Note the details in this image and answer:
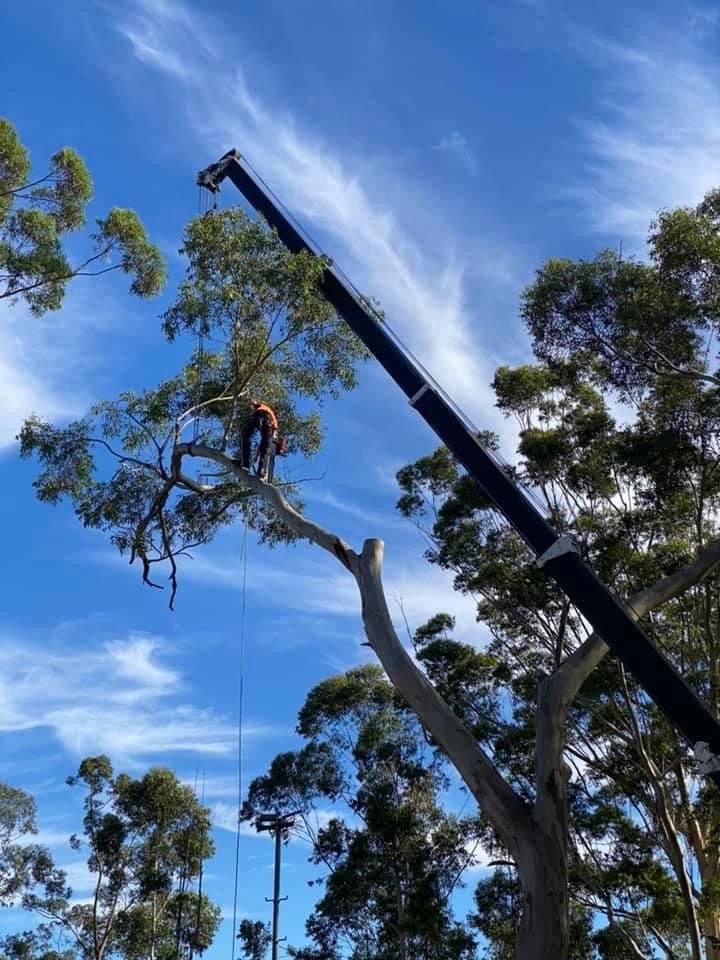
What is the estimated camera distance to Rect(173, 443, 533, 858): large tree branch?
6266 millimetres

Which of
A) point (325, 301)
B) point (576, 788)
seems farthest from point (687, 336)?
point (576, 788)

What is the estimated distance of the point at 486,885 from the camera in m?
19.0

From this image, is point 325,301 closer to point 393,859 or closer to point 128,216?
point 128,216

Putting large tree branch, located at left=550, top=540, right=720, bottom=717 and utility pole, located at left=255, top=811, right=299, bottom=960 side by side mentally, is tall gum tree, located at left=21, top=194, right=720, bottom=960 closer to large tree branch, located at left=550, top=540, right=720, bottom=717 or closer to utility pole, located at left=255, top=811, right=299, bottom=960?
large tree branch, located at left=550, top=540, right=720, bottom=717

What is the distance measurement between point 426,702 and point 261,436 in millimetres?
3797

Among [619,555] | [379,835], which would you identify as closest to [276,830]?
[379,835]

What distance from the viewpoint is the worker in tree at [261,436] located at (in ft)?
31.1

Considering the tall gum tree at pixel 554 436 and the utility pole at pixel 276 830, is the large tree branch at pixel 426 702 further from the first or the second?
the utility pole at pixel 276 830

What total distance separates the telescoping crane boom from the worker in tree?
154cm

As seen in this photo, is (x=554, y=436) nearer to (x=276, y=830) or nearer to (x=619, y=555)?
(x=619, y=555)

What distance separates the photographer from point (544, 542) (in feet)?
28.0

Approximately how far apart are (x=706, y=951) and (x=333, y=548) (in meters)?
8.34

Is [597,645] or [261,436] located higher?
[261,436]

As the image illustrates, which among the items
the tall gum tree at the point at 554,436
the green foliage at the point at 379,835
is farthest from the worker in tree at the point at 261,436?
the green foliage at the point at 379,835
